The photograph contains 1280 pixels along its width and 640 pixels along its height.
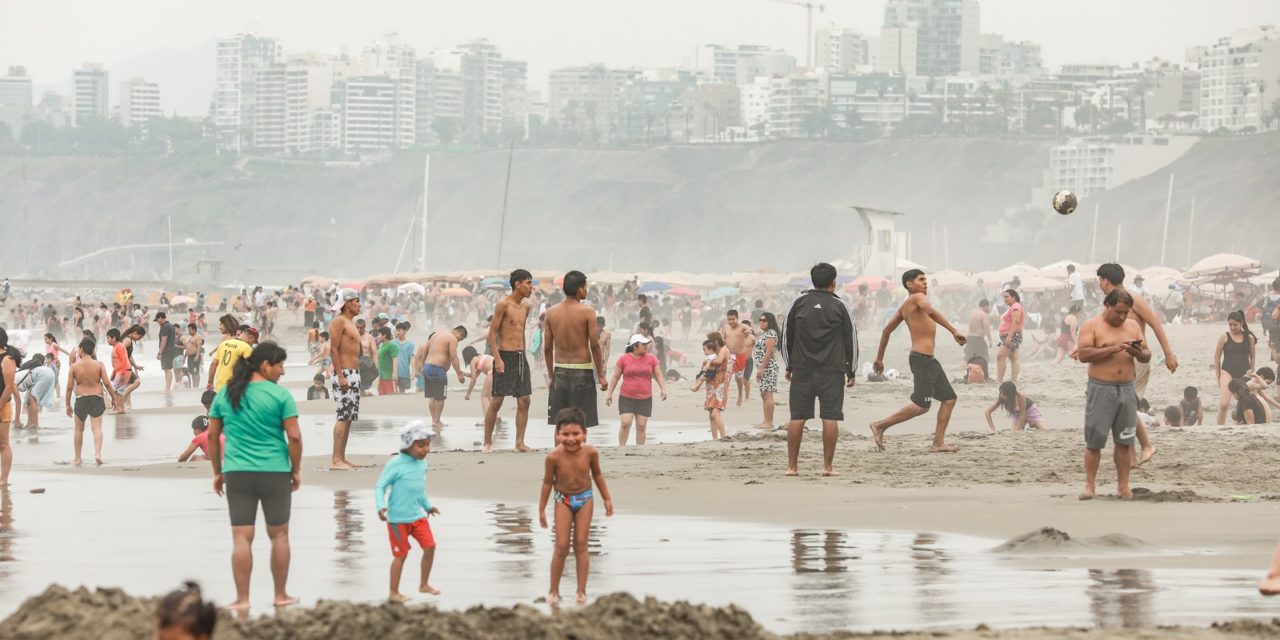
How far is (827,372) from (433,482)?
2869mm

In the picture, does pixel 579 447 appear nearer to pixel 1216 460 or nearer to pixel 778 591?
pixel 778 591

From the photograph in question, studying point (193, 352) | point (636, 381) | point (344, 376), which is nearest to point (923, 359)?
point (636, 381)

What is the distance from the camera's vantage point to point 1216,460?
12148 mm

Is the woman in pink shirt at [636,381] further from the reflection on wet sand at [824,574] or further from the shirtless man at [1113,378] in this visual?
the reflection on wet sand at [824,574]

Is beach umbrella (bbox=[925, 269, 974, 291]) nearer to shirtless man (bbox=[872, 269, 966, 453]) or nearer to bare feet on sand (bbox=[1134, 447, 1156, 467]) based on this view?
shirtless man (bbox=[872, 269, 966, 453])

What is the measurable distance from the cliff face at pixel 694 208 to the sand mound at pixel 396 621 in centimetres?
13316

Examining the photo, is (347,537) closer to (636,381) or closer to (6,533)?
(6,533)

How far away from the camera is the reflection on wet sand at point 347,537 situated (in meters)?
8.02

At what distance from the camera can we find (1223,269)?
47.7 metres

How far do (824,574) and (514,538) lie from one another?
1.96 meters

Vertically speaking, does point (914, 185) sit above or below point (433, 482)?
above

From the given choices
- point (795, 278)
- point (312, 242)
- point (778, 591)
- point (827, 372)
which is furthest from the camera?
point (312, 242)

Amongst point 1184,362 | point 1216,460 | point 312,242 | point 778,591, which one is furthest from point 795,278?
point 312,242

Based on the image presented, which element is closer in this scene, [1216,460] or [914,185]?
[1216,460]
